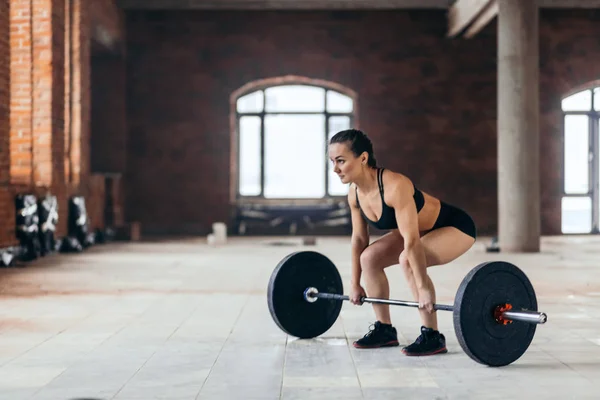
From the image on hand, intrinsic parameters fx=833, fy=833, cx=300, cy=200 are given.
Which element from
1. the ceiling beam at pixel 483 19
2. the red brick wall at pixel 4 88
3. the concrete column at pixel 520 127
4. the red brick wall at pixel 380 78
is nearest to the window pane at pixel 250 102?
the red brick wall at pixel 380 78

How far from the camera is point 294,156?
14.4 metres

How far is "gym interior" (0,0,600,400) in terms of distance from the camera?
3443mm

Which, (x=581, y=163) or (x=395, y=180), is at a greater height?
(x=581, y=163)

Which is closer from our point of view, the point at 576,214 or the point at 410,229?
the point at 410,229

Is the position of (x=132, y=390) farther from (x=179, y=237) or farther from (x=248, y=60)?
(x=248, y=60)

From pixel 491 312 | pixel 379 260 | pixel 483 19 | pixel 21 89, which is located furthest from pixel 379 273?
pixel 483 19

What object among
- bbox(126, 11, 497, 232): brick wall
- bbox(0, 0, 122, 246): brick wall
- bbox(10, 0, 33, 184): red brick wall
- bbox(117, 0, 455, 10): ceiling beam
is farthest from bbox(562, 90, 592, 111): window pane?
bbox(10, 0, 33, 184): red brick wall

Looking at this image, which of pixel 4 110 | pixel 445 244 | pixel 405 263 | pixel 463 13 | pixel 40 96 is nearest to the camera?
pixel 405 263

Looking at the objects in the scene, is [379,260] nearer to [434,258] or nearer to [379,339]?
[434,258]

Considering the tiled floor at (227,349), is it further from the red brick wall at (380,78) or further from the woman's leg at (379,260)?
the red brick wall at (380,78)

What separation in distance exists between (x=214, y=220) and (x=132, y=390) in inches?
445

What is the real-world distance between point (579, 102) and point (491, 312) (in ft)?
39.2

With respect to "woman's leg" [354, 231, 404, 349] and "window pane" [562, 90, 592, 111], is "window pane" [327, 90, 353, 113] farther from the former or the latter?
"woman's leg" [354, 231, 404, 349]

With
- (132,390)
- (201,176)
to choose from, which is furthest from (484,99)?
(132,390)
